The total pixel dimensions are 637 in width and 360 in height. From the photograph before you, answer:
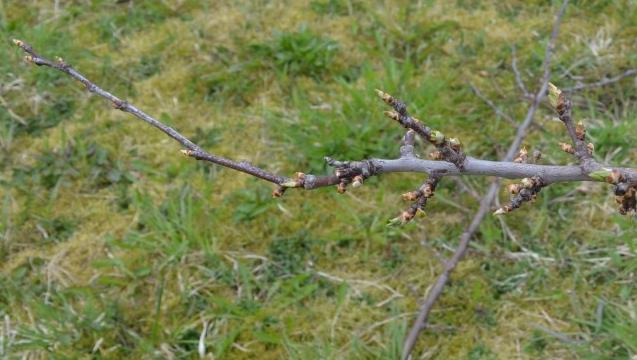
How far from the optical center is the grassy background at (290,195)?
270 centimetres

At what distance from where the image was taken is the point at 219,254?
3.02 m

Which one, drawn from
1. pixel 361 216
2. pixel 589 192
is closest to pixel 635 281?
pixel 589 192

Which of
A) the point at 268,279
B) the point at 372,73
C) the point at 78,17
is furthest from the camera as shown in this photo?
the point at 78,17

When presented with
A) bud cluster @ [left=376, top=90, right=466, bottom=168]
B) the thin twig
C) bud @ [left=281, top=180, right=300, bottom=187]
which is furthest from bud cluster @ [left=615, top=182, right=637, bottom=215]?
the thin twig

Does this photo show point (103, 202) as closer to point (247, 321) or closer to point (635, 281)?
point (247, 321)

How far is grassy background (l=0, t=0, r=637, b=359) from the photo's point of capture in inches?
106

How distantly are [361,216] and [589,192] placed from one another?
103cm

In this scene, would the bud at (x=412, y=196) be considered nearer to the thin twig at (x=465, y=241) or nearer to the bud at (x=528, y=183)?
the bud at (x=528, y=183)

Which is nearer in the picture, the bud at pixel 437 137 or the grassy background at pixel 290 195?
the bud at pixel 437 137

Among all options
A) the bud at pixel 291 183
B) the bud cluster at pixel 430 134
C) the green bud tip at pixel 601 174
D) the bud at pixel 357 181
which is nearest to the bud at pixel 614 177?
the green bud tip at pixel 601 174

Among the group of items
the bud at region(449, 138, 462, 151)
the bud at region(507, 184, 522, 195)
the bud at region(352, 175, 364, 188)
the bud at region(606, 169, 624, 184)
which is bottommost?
the bud at region(352, 175, 364, 188)

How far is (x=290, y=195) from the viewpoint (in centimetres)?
328

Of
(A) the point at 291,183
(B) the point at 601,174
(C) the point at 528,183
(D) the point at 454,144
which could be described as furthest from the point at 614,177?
(A) the point at 291,183

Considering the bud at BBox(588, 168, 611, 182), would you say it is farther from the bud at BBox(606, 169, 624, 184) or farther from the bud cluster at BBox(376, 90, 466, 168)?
the bud cluster at BBox(376, 90, 466, 168)
